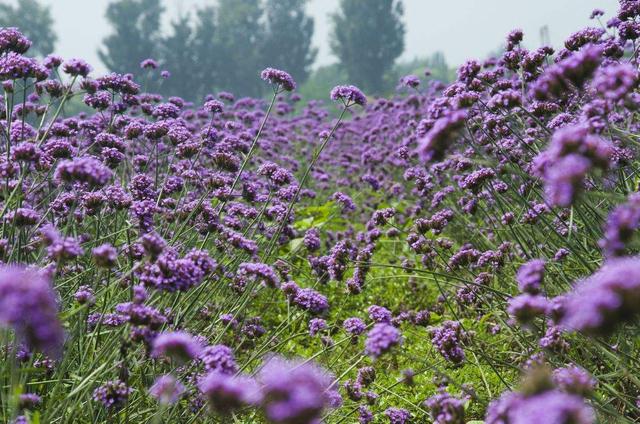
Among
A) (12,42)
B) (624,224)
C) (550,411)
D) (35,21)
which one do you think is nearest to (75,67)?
(12,42)

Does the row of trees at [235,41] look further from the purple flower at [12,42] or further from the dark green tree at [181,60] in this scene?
the purple flower at [12,42]

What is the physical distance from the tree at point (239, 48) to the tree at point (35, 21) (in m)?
14.7

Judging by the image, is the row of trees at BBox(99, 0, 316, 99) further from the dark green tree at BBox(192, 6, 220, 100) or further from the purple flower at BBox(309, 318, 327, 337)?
the purple flower at BBox(309, 318, 327, 337)

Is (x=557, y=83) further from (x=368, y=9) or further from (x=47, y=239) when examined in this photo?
(x=368, y=9)

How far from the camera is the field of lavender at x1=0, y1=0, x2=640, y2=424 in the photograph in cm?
163

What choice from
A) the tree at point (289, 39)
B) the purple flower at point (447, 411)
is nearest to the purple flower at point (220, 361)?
the purple flower at point (447, 411)

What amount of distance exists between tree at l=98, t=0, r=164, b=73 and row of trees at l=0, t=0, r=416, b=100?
8cm

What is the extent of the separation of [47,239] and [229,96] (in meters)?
5.76

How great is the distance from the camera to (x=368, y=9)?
53.8 metres

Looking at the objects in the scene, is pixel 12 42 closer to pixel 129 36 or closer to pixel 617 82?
pixel 617 82

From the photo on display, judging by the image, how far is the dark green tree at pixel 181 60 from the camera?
1870 inches

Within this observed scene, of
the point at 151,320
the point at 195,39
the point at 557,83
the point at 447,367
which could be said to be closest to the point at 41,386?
the point at 151,320

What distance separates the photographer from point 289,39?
5444cm

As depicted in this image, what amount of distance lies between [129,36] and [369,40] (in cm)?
2150
